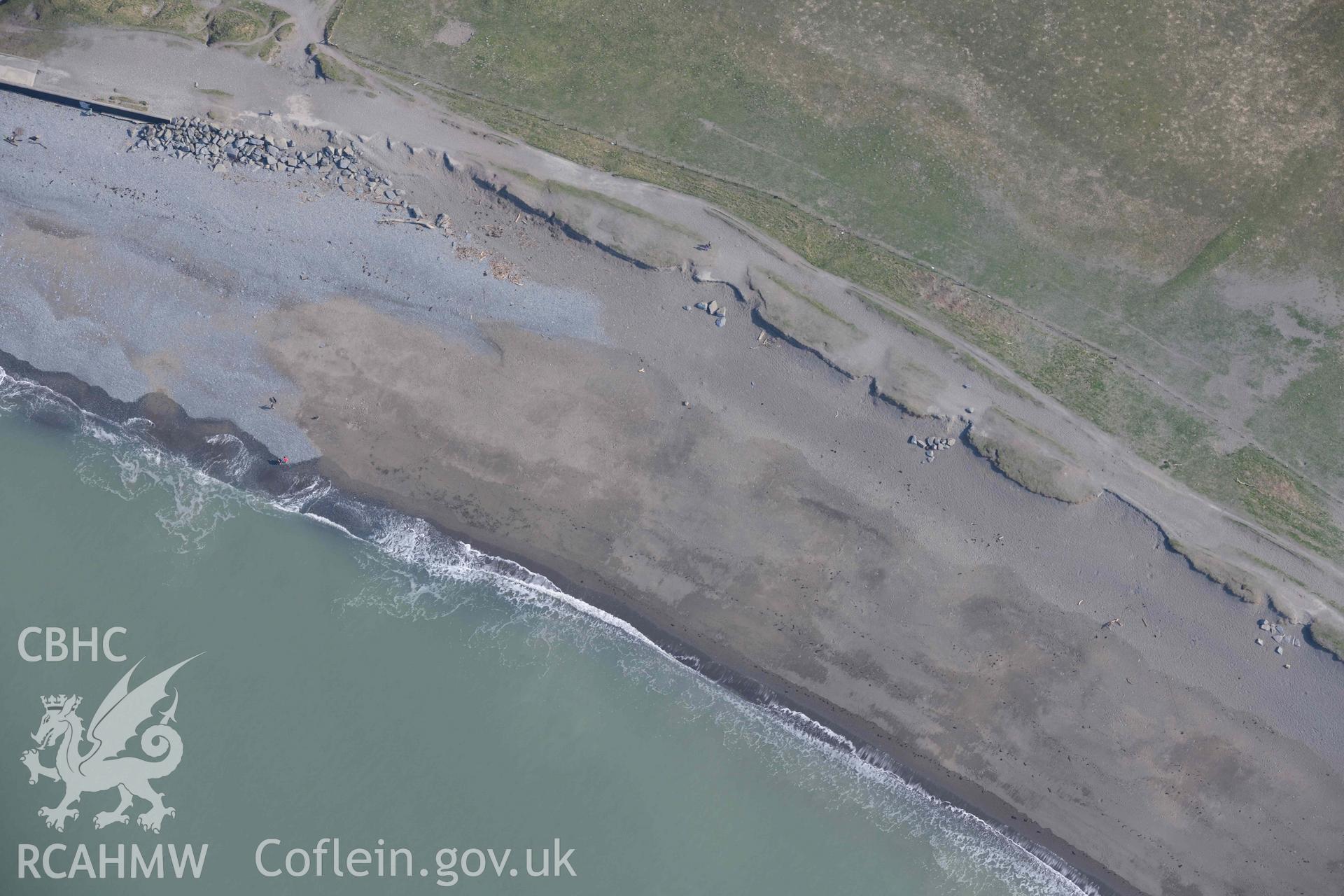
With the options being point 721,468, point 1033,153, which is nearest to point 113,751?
point 721,468

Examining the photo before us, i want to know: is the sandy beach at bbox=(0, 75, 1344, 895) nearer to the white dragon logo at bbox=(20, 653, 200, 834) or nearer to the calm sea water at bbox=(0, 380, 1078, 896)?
the calm sea water at bbox=(0, 380, 1078, 896)

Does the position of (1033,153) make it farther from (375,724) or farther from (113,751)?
(113,751)

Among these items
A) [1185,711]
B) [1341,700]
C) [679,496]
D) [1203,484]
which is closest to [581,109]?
[679,496]

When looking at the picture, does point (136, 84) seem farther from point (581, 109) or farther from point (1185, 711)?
point (1185, 711)

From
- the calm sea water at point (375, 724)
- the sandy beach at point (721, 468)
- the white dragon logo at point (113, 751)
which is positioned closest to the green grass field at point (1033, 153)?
the sandy beach at point (721, 468)

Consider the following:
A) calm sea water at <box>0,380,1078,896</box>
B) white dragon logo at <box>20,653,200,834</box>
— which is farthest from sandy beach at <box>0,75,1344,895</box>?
white dragon logo at <box>20,653,200,834</box>

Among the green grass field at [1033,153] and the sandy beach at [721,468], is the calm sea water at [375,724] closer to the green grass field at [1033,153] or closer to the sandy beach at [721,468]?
the sandy beach at [721,468]
